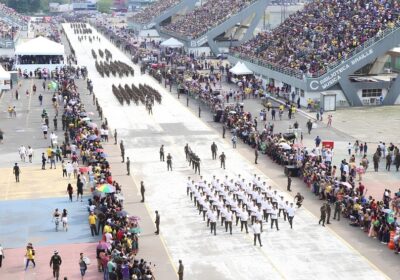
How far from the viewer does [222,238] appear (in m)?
29.6

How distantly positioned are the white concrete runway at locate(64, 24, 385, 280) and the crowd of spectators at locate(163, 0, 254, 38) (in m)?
54.8

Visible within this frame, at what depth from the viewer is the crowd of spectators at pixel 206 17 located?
4016 inches

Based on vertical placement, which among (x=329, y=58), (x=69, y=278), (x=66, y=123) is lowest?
(x=69, y=278)

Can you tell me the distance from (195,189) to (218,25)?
68.4 m

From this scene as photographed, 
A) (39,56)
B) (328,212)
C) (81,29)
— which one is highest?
(81,29)

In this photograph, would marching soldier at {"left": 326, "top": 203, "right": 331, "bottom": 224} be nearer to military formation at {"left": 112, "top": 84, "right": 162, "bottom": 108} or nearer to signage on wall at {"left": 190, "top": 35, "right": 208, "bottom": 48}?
military formation at {"left": 112, "top": 84, "right": 162, "bottom": 108}

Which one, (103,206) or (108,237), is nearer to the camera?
(108,237)

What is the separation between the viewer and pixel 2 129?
172 feet

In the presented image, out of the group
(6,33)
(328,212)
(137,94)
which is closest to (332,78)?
(137,94)

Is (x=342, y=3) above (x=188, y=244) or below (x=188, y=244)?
above

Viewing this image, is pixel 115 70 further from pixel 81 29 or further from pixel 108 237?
pixel 81 29

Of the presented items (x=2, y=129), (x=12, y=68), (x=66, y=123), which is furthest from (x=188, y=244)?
(x=12, y=68)

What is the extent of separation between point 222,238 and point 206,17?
275 ft

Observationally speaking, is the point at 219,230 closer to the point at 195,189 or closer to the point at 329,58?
the point at 195,189
